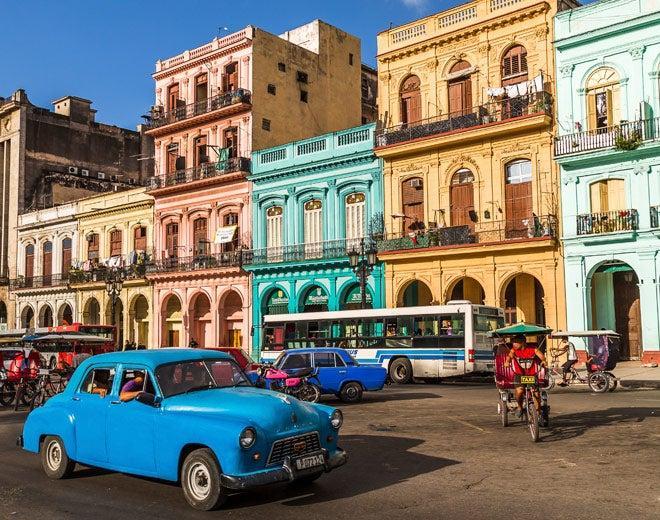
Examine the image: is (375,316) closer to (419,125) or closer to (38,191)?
(419,125)

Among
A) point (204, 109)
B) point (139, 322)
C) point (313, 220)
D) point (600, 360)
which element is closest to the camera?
point (600, 360)

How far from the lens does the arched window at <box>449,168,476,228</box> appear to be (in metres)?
31.5

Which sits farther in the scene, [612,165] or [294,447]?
[612,165]

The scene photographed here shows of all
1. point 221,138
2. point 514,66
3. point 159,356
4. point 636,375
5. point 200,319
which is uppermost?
point 514,66

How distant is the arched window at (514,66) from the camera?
30500 millimetres

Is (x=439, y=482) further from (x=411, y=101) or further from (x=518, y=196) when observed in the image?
(x=411, y=101)

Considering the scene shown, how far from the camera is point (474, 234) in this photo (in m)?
30.6

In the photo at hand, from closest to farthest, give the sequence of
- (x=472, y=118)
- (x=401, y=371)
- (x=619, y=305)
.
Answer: (x=401, y=371)
(x=619, y=305)
(x=472, y=118)

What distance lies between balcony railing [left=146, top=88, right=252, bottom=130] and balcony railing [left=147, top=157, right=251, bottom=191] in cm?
297

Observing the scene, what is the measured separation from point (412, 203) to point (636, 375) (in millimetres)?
13004

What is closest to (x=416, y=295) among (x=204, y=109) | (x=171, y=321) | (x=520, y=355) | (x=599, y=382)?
(x=599, y=382)

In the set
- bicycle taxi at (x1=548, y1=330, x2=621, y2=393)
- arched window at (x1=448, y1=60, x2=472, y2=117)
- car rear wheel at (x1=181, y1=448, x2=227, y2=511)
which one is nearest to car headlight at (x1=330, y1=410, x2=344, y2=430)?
car rear wheel at (x1=181, y1=448, x2=227, y2=511)

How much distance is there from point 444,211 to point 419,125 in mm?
4073

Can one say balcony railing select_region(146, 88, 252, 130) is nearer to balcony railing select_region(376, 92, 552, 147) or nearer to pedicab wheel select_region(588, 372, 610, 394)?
balcony railing select_region(376, 92, 552, 147)
